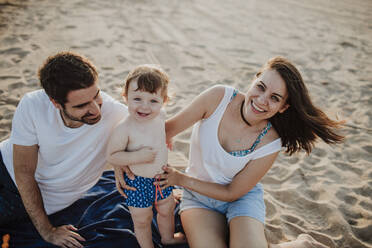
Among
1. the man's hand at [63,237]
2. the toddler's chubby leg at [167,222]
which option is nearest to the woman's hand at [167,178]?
the toddler's chubby leg at [167,222]

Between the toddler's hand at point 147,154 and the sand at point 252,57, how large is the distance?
557 mm

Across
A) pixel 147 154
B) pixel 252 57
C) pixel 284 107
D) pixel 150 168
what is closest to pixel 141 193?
pixel 150 168

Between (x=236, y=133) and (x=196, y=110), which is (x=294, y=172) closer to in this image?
(x=236, y=133)

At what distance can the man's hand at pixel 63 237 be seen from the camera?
2.46 metres

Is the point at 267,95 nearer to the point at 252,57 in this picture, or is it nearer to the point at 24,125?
the point at 24,125

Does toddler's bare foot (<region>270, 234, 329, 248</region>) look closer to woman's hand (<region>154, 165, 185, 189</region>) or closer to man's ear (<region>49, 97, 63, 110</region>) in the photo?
woman's hand (<region>154, 165, 185, 189</region>)

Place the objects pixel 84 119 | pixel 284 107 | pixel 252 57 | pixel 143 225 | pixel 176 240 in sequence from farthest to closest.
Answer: pixel 252 57 < pixel 176 240 < pixel 284 107 < pixel 143 225 < pixel 84 119

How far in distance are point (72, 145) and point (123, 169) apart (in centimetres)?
51

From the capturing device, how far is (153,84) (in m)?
2.14

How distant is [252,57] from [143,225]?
17.8 feet

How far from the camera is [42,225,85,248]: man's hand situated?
8.07 feet

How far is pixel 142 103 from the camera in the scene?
216 cm

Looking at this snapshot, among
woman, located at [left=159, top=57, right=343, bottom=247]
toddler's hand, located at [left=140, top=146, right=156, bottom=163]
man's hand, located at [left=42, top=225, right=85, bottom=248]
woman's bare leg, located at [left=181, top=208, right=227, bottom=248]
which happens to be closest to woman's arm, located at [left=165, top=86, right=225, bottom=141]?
woman, located at [left=159, top=57, right=343, bottom=247]

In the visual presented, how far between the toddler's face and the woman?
18.2 inches
